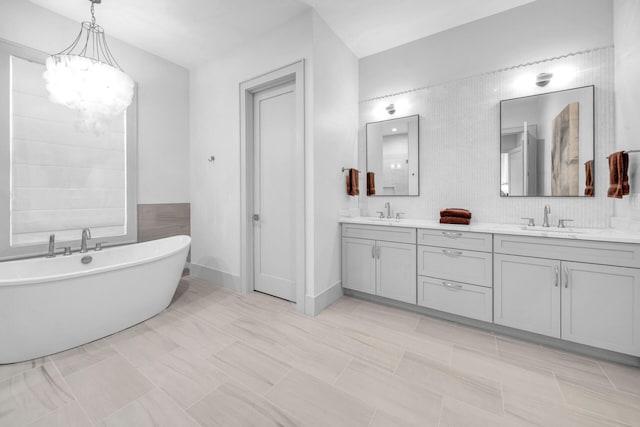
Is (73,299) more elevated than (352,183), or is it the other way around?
(352,183)

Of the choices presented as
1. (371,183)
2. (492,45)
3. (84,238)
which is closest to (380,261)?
(371,183)

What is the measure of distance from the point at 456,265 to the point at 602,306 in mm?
910

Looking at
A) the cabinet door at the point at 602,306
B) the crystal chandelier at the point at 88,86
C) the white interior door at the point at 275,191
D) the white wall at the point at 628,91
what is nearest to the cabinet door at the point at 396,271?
the white interior door at the point at 275,191

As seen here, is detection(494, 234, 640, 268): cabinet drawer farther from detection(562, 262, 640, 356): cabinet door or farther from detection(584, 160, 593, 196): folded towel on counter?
detection(584, 160, 593, 196): folded towel on counter

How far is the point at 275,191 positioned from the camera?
2881 millimetres

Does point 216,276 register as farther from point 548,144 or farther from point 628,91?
point 628,91

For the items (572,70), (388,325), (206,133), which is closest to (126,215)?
(206,133)

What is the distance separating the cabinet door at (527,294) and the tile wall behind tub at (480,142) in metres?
0.67

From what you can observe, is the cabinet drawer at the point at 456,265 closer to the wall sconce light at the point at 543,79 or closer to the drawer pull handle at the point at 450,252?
the drawer pull handle at the point at 450,252

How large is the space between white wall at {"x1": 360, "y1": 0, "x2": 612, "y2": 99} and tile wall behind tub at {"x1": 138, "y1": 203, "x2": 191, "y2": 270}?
2.96 metres

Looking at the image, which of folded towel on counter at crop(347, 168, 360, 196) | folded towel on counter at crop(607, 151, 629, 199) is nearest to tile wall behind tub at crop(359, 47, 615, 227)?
folded towel on counter at crop(607, 151, 629, 199)

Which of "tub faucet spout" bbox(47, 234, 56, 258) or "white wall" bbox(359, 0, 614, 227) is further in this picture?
"tub faucet spout" bbox(47, 234, 56, 258)

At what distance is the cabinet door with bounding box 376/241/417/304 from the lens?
2.48m

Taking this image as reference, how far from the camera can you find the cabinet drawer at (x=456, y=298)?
7.02 ft
